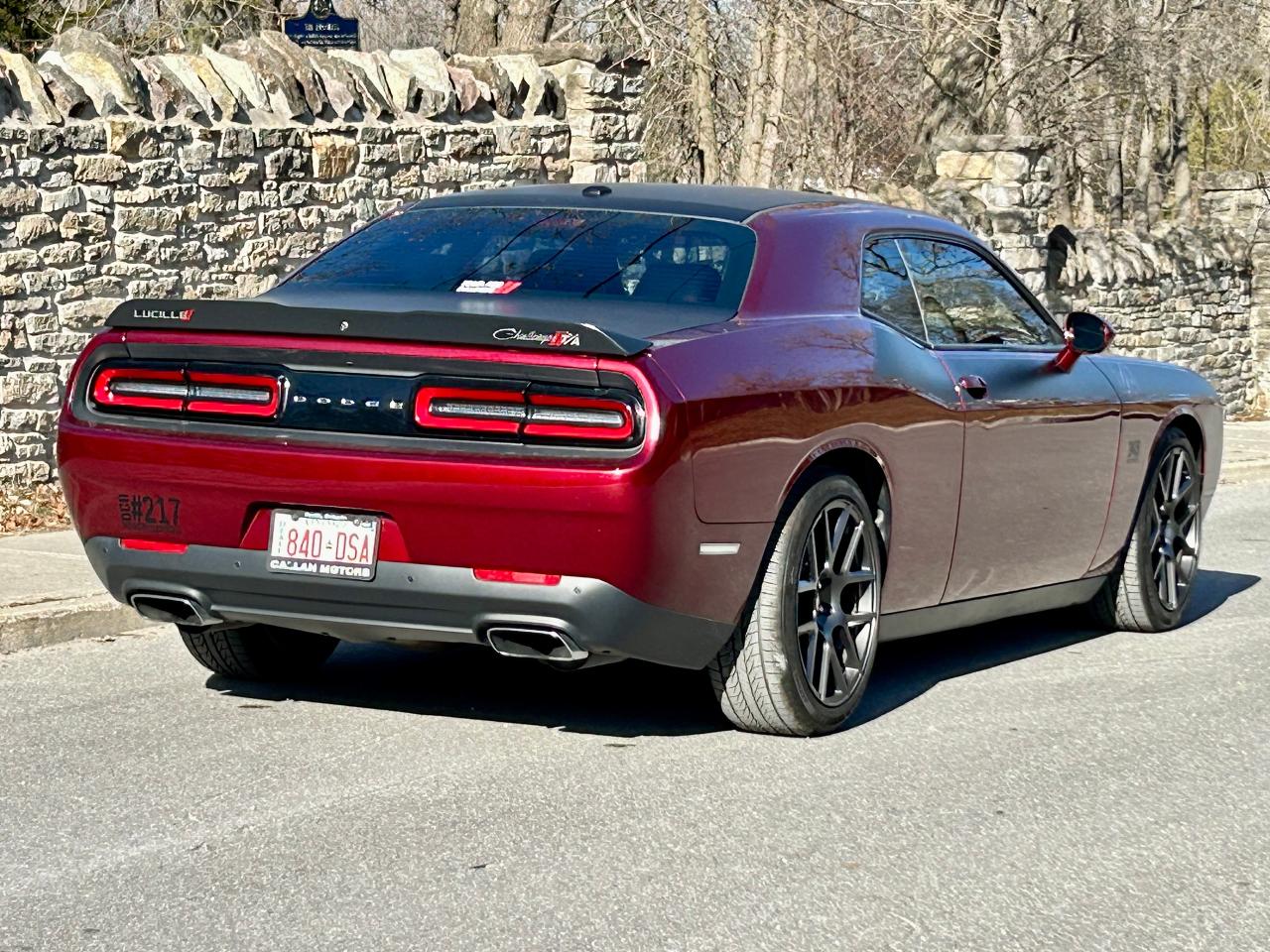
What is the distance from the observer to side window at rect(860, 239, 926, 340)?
6586 millimetres

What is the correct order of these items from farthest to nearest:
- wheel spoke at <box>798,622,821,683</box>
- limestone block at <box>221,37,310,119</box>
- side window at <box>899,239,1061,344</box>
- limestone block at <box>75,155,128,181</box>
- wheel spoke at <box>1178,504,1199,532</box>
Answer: limestone block at <box>221,37,310,119</box>
limestone block at <box>75,155,128,181</box>
wheel spoke at <box>1178,504,1199,532</box>
side window at <box>899,239,1061,344</box>
wheel spoke at <box>798,622,821,683</box>

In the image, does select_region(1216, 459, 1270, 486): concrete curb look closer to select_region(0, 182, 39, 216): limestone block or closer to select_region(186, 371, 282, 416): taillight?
select_region(0, 182, 39, 216): limestone block

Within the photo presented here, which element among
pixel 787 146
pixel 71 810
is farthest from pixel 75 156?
pixel 787 146

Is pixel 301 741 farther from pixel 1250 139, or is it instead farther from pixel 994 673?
pixel 1250 139

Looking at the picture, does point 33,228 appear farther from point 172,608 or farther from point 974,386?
point 974,386

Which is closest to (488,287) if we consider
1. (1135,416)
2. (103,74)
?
(1135,416)

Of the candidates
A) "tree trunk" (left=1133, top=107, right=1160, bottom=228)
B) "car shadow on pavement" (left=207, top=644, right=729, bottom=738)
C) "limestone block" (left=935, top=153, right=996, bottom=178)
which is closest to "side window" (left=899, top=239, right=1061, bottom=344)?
"car shadow on pavement" (left=207, top=644, right=729, bottom=738)

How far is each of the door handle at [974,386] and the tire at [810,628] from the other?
67cm

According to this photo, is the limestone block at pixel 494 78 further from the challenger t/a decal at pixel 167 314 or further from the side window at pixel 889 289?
the challenger t/a decal at pixel 167 314

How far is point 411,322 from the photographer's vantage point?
5379 millimetres

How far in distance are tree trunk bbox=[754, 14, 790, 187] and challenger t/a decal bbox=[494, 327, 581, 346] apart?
13.5 meters

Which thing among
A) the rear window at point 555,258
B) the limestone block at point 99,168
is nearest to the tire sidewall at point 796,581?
the rear window at point 555,258

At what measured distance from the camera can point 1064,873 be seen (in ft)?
15.8

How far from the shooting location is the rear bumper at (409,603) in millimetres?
5352
